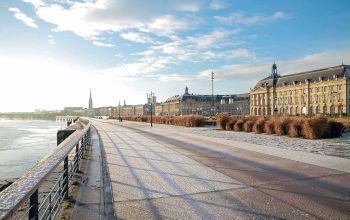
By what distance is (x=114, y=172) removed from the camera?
9.55 meters

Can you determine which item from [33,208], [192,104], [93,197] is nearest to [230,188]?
[93,197]

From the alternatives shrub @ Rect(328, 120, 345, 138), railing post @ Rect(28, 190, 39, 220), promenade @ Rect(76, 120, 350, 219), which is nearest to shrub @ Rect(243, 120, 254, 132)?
shrub @ Rect(328, 120, 345, 138)

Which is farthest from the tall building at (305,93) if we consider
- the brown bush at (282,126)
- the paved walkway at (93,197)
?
the paved walkway at (93,197)

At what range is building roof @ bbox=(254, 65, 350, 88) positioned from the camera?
3402 inches

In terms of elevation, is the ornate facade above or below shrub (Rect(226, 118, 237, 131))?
above

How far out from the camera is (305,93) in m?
100

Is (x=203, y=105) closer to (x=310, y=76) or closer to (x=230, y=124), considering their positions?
(x=310, y=76)

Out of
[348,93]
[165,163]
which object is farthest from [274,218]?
[348,93]

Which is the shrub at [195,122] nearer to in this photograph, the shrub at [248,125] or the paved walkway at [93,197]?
the shrub at [248,125]

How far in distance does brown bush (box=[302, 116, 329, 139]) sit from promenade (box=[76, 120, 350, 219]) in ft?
30.2

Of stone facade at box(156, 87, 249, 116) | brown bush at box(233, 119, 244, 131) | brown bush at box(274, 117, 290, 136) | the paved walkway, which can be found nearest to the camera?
the paved walkway

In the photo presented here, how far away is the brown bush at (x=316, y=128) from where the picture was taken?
20802 mm

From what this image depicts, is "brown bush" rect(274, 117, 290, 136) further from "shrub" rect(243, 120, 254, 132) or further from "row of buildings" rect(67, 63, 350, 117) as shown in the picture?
"row of buildings" rect(67, 63, 350, 117)

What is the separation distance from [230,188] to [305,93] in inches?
4012
